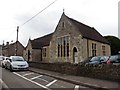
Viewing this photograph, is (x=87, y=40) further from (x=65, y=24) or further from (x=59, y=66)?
(x=59, y=66)

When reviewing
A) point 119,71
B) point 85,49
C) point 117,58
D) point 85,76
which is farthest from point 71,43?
point 119,71

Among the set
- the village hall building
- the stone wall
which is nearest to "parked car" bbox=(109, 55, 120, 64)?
the stone wall

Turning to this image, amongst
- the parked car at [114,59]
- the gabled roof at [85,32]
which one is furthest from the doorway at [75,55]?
the parked car at [114,59]

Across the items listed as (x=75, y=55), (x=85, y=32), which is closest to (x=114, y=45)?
(x=85, y=32)

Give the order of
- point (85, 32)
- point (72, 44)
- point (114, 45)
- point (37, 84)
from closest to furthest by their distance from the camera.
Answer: point (37, 84) < point (72, 44) < point (85, 32) < point (114, 45)

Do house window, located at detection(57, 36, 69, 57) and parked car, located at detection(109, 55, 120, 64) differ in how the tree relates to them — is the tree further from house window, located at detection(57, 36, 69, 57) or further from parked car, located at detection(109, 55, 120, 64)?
parked car, located at detection(109, 55, 120, 64)

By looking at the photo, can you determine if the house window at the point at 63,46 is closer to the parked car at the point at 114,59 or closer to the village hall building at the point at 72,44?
the village hall building at the point at 72,44

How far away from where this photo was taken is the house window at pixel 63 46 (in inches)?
1412

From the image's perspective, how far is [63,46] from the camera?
36.8m

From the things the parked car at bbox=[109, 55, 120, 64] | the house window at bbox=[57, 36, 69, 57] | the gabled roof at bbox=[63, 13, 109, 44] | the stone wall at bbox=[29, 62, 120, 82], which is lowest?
the stone wall at bbox=[29, 62, 120, 82]

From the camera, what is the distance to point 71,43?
34625 mm

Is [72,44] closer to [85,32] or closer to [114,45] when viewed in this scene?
[85,32]

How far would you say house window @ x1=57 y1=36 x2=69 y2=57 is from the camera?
118 feet

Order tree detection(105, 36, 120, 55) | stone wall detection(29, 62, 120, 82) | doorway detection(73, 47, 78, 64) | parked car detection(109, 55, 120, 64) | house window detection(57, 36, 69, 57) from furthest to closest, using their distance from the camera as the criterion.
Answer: tree detection(105, 36, 120, 55)
house window detection(57, 36, 69, 57)
doorway detection(73, 47, 78, 64)
parked car detection(109, 55, 120, 64)
stone wall detection(29, 62, 120, 82)
